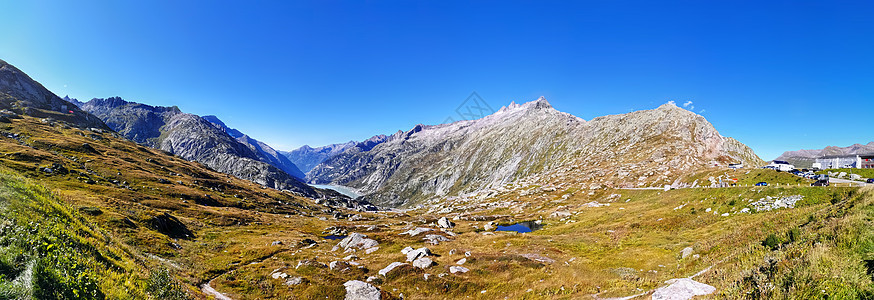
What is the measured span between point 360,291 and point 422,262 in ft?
46.1

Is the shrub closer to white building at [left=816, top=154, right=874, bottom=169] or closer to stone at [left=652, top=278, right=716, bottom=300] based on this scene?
stone at [left=652, top=278, right=716, bottom=300]

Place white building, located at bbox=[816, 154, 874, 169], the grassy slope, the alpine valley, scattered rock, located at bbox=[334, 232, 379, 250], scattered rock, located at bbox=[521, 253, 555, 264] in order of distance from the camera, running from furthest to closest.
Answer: white building, located at bbox=[816, 154, 874, 169] < scattered rock, located at bbox=[334, 232, 379, 250] < scattered rock, located at bbox=[521, 253, 555, 264] < the grassy slope < the alpine valley

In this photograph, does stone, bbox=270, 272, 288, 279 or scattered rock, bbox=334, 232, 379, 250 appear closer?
stone, bbox=270, 272, 288, 279

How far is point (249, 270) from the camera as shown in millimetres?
44250

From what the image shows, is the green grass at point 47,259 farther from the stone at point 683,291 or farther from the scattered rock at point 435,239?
the scattered rock at point 435,239

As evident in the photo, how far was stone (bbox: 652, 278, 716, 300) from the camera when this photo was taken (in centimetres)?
1534

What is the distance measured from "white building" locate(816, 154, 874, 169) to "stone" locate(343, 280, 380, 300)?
17161cm

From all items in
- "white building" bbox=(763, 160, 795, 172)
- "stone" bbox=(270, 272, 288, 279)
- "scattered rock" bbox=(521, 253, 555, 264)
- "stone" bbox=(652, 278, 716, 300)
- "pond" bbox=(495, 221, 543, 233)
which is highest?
"white building" bbox=(763, 160, 795, 172)

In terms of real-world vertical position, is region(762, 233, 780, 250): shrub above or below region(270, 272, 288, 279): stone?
above

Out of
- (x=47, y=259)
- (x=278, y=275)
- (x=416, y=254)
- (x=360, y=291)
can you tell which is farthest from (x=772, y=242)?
(x=278, y=275)

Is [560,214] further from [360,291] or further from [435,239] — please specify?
[360,291]

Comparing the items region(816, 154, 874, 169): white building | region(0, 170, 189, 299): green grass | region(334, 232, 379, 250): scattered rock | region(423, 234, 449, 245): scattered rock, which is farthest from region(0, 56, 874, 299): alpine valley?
region(816, 154, 874, 169): white building

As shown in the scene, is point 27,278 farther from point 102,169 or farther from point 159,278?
point 102,169

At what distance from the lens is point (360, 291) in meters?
36.4
